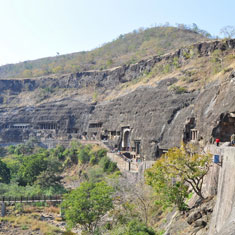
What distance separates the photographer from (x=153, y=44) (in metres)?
92.9

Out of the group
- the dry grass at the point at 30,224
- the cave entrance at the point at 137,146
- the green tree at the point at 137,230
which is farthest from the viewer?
the cave entrance at the point at 137,146

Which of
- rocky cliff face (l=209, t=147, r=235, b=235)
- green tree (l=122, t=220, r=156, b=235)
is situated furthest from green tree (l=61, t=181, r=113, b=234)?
rocky cliff face (l=209, t=147, r=235, b=235)

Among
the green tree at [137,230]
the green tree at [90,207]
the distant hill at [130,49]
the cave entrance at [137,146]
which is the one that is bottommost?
the green tree at [90,207]

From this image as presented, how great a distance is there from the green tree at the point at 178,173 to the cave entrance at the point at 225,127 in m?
8.75

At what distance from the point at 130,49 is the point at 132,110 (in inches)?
2300

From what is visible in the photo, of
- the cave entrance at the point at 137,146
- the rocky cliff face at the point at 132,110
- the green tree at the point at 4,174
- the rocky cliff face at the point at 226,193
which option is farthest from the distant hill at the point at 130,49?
the rocky cliff face at the point at 226,193

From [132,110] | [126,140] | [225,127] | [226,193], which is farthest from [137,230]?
[132,110]

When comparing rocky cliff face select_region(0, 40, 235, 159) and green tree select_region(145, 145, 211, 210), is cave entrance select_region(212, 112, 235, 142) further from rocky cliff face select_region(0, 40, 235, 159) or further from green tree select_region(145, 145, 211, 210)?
green tree select_region(145, 145, 211, 210)

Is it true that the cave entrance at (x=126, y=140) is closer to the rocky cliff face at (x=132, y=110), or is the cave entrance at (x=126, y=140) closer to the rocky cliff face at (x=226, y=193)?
the rocky cliff face at (x=132, y=110)

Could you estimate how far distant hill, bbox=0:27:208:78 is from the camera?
83562mm

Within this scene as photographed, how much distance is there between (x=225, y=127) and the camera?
2480cm

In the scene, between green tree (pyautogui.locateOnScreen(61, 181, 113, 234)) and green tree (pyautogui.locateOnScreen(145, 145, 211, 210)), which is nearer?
green tree (pyautogui.locateOnScreen(145, 145, 211, 210))

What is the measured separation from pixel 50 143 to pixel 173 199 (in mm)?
44676

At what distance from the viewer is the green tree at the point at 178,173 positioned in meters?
15.4
